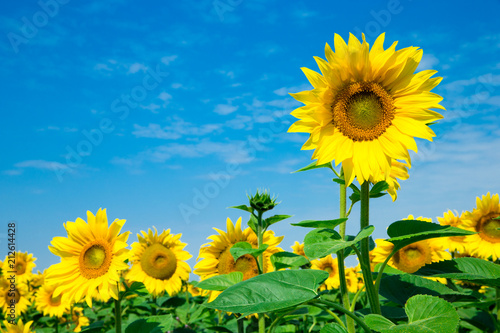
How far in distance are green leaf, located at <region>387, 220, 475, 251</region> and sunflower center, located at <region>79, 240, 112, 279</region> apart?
2.24 metres

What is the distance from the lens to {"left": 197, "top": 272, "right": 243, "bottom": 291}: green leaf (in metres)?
2.69

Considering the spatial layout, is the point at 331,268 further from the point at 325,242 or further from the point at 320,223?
the point at 325,242

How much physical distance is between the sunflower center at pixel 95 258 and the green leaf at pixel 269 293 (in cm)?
194

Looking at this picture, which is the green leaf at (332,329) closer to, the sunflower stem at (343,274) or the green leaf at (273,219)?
the sunflower stem at (343,274)

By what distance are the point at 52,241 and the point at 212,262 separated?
1427mm

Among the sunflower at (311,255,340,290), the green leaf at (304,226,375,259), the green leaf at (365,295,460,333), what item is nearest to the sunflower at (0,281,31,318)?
the sunflower at (311,255,340,290)

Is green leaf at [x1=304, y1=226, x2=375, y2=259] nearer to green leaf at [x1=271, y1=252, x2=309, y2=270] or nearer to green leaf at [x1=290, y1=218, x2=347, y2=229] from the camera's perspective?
green leaf at [x1=290, y1=218, x2=347, y2=229]

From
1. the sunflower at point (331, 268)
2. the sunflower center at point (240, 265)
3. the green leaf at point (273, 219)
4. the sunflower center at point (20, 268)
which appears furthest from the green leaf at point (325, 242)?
the sunflower center at point (20, 268)

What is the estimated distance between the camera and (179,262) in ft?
16.0

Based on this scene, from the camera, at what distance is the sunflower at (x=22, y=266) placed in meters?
7.66

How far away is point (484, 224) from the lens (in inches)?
190

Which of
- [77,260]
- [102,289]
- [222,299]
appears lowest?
[222,299]

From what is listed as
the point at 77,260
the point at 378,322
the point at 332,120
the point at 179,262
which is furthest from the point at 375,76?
the point at 179,262

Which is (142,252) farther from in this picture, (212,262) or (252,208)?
(252,208)
